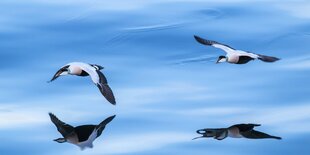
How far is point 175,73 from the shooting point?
368 inches

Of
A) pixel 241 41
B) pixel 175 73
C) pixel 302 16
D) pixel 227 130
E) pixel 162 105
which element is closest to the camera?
pixel 227 130

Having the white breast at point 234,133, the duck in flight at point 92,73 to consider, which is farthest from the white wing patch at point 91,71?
the white breast at point 234,133

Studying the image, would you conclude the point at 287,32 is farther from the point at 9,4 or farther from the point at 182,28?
the point at 9,4

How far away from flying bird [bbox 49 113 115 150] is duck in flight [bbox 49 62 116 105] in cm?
23

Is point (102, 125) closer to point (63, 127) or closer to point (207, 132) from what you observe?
point (63, 127)

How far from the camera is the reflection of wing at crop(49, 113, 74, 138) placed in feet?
24.8

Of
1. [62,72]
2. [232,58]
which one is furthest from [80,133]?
[232,58]

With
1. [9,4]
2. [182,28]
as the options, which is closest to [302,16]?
[182,28]

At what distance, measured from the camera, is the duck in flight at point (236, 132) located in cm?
740

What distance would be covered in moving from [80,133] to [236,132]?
47.3 inches

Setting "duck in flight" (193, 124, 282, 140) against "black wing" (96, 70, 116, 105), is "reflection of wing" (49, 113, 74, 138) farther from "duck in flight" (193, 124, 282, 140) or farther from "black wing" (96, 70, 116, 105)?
"duck in flight" (193, 124, 282, 140)

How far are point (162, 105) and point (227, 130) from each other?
2.94 feet

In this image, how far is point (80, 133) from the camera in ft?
24.8

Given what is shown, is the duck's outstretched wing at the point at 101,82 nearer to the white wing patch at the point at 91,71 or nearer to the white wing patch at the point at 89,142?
the white wing patch at the point at 91,71
